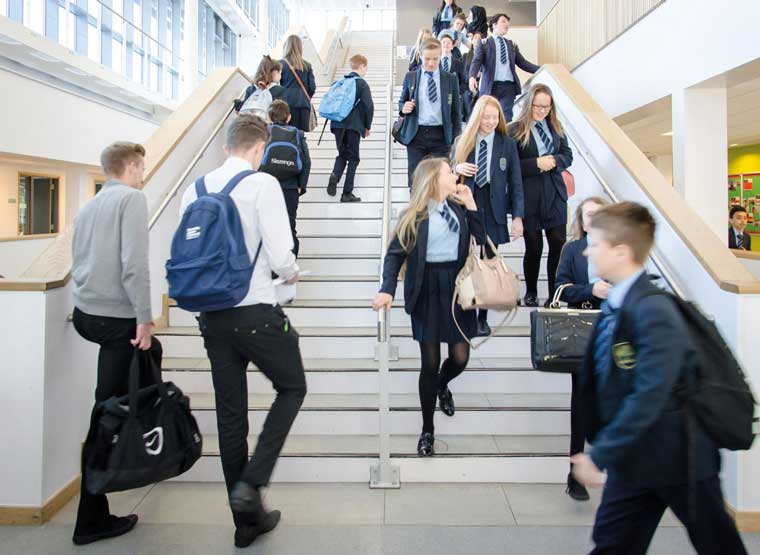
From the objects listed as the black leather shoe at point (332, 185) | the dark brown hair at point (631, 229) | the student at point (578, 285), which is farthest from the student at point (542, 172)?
the dark brown hair at point (631, 229)

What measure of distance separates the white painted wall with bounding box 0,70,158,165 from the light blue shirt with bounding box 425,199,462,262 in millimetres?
7997

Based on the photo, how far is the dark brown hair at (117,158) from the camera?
2549 mm

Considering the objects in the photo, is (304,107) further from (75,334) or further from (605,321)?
(605,321)

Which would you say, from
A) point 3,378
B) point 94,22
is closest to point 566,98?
point 3,378

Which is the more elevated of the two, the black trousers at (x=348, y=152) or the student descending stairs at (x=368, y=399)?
the black trousers at (x=348, y=152)

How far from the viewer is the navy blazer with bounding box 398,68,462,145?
4703 mm

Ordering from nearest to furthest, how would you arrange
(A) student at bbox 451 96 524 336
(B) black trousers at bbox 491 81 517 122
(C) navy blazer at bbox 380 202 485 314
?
(C) navy blazer at bbox 380 202 485 314 < (A) student at bbox 451 96 524 336 < (B) black trousers at bbox 491 81 517 122

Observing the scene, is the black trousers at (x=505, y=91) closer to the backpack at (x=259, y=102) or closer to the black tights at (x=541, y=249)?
the backpack at (x=259, y=102)

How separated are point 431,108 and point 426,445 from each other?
2.78 metres

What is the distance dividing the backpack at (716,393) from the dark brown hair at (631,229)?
0.82 ft

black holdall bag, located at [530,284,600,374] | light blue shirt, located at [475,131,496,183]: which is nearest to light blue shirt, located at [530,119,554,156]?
light blue shirt, located at [475,131,496,183]

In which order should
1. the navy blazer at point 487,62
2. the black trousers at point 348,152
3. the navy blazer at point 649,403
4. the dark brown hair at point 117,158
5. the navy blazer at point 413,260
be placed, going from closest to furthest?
1. the navy blazer at point 649,403
2. the dark brown hair at point 117,158
3. the navy blazer at point 413,260
4. the black trousers at point 348,152
5. the navy blazer at point 487,62

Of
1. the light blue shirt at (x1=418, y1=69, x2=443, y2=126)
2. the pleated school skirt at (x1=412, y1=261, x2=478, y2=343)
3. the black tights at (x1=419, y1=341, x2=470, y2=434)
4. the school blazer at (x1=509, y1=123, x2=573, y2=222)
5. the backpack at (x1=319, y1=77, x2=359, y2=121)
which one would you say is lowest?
the black tights at (x1=419, y1=341, x2=470, y2=434)

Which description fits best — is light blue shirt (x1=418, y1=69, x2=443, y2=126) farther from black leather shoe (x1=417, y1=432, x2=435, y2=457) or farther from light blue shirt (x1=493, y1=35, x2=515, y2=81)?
black leather shoe (x1=417, y1=432, x2=435, y2=457)
